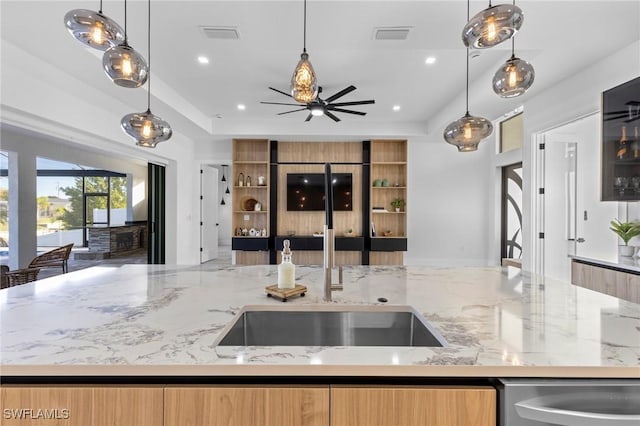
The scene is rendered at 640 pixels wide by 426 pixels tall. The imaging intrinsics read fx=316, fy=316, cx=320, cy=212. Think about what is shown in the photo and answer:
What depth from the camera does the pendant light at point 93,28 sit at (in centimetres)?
130

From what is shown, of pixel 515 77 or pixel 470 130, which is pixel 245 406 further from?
pixel 470 130

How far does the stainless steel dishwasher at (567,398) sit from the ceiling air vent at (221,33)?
253cm

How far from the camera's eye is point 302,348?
2.85 ft

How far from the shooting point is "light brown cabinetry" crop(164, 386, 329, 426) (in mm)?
772

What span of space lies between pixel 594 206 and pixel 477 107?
1.81 metres

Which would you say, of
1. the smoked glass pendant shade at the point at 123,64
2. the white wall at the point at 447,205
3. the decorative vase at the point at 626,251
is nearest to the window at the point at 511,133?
the white wall at the point at 447,205

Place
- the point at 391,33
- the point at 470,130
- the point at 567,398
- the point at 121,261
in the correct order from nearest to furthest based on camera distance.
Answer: the point at 567,398
the point at 470,130
the point at 391,33
the point at 121,261

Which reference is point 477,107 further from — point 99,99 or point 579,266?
point 99,99

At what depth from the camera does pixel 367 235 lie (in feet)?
19.8

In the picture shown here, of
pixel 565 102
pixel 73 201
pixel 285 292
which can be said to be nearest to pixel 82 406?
pixel 285 292

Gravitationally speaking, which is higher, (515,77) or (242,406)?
(515,77)

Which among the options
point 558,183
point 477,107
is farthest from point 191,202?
point 558,183

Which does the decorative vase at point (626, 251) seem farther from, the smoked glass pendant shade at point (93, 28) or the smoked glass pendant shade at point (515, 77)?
the smoked glass pendant shade at point (93, 28)

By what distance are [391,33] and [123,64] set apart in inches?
69.7
